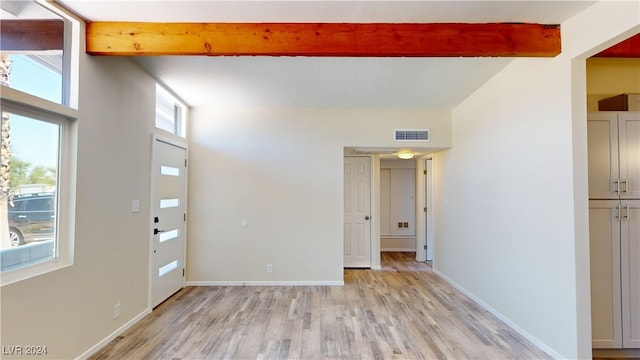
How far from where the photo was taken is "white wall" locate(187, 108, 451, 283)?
445 centimetres

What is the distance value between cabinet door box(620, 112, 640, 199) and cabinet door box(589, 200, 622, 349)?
165mm

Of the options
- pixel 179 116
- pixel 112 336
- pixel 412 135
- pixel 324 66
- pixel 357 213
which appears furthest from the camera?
pixel 357 213

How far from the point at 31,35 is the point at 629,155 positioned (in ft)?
15.9

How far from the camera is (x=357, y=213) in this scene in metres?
5.49

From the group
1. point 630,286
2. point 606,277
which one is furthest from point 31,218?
point 630,286

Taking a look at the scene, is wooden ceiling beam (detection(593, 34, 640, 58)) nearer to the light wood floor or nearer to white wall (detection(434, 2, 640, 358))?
white wall (detection(434, 2, 640, 358))

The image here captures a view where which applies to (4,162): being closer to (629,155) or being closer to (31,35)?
(31,35)

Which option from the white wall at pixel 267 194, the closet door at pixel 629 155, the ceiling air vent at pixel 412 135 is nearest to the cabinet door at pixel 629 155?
the closet door at pixel 629 155

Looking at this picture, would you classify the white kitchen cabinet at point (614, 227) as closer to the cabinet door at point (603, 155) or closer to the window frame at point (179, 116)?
the cabinet door at point (603, 155)

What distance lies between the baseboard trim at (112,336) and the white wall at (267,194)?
4.03 ft

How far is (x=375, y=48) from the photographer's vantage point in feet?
7.68

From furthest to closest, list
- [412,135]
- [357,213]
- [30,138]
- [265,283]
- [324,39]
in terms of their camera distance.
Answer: [357,213]
[412,135]
[265,283]
[324,39]
[30,138]

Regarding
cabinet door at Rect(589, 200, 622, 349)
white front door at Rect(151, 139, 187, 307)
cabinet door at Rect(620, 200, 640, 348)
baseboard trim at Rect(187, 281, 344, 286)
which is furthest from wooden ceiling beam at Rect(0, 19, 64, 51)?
cabinet door at Rect(620, 200, 640, 348)

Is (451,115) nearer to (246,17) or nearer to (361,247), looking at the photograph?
(361,247)
